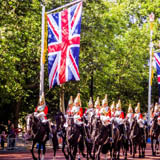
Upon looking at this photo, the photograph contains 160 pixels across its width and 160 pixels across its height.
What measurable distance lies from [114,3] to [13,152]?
30.6 meters

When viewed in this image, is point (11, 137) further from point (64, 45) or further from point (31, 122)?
point (64, 45)

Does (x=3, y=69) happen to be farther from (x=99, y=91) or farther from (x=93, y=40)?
(x=99, y=91)

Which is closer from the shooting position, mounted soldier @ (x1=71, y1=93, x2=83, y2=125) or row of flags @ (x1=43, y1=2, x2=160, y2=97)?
row of flags @ (x1=43, y1=2, x2=160, y2=97)

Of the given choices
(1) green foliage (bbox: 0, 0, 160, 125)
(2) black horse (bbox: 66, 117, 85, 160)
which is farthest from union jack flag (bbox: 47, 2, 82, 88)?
(2) black horse (bbox: 66, 117, 85, 160)

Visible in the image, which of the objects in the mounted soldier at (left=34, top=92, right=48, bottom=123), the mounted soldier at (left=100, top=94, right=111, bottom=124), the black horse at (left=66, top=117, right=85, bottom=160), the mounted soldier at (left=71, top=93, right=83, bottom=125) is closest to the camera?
the black horse at (left=66, top=117, right=85, bottom=160)

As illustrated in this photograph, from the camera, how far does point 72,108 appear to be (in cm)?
1895

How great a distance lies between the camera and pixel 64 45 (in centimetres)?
1775

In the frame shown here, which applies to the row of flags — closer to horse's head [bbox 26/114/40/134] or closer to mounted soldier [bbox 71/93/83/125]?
mounted soldier [bbox 71/93/83/125]

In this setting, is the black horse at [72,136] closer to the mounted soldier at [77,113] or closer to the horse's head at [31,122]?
the mounted soldier at [77,113]

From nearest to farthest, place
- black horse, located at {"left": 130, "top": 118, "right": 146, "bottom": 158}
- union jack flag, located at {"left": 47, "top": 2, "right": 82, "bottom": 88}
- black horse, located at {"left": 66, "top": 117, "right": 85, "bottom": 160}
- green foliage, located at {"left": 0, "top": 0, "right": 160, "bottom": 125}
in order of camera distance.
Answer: union jack flag, located at {"left": 47, "top": 2, "right": 82, "bottom": 88}, black horse, located at {"left": 66, "top": 117, "right": 85, "bottom": 160}, green foliage, located at {"left": 0, "top": 0, "right": 160, "bottom": 125}, black horse, located at {"left": 130, "top": 118, "right": 146, "bottom": 158}

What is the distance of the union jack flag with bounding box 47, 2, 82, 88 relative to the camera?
55.9 feet

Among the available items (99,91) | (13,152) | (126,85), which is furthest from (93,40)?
(13,152)

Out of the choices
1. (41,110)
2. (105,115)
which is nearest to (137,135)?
(105,115)

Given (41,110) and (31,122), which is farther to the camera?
(41,110)
